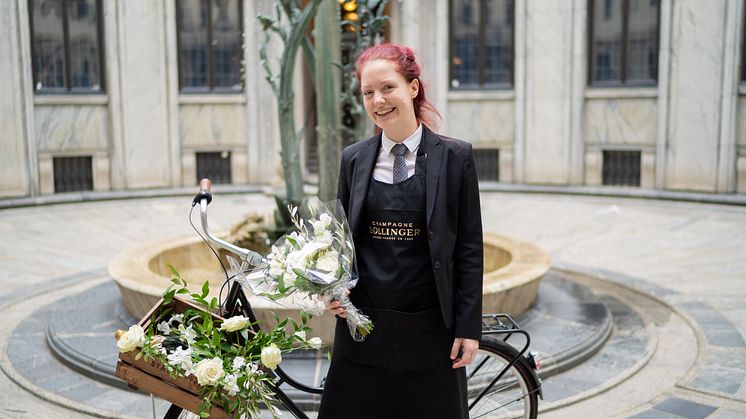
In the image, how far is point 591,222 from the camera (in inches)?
Answer: 473

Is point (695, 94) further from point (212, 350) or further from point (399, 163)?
point (212, 350)

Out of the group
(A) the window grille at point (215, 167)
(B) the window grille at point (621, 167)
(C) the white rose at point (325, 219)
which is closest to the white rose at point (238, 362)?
(C) the white rose at point (325, 219)

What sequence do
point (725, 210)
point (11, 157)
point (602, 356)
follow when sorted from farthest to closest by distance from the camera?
point (11, 157) → point (725, 210) → point (602, 356)

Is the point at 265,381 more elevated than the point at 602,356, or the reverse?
the point at 265,381

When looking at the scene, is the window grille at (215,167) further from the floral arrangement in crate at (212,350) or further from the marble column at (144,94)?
the floral arrangement in crate at (212,350)

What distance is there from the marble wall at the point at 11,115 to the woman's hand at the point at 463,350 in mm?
13580

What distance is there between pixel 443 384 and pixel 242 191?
13382 millimetres

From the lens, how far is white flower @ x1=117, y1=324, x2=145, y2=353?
107 inches

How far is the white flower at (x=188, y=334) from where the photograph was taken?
2799 millimetres

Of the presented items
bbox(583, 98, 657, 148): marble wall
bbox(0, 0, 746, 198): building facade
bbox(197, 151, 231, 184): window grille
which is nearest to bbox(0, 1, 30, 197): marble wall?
bbox(0, 0, 746, 198): building facade

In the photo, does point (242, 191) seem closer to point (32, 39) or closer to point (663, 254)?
point (32, 39)

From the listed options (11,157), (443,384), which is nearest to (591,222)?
(443,384)

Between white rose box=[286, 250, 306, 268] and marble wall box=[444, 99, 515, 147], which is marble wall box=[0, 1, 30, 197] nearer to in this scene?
marble wall box=[444, 99, 515, 147]

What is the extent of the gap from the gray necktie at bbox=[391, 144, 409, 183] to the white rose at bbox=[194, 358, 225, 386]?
94cm
